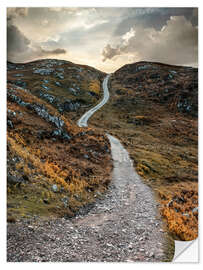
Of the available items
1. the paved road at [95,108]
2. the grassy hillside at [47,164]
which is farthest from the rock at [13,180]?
the paved road at [95,108]

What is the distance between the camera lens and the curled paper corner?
7.21 meters

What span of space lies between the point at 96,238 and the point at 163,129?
27085 mm

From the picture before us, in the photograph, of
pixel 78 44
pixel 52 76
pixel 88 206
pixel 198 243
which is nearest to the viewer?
pixel 198 243

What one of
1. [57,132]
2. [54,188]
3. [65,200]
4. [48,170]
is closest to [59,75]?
[57,132]

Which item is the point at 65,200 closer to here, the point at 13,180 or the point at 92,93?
the point at 13,180

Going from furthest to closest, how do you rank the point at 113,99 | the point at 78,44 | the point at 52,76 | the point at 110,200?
the point at 113,99 → the point at 52,76 → the point at 78,44 → the point at 110,200

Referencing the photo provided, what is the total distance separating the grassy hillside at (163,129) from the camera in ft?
33.6

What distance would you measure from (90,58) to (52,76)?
35.3 m

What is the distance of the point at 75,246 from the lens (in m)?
6.41

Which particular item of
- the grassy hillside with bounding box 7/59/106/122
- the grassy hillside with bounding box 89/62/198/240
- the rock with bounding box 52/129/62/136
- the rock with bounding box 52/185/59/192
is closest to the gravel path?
the grassy hillside with bounding box 89/62/198/240

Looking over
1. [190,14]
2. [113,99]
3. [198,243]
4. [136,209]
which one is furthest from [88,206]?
[113,99]

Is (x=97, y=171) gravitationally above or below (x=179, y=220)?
below

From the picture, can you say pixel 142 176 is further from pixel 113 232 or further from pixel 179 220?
pixel 113 232

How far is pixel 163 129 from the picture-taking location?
103 ft
